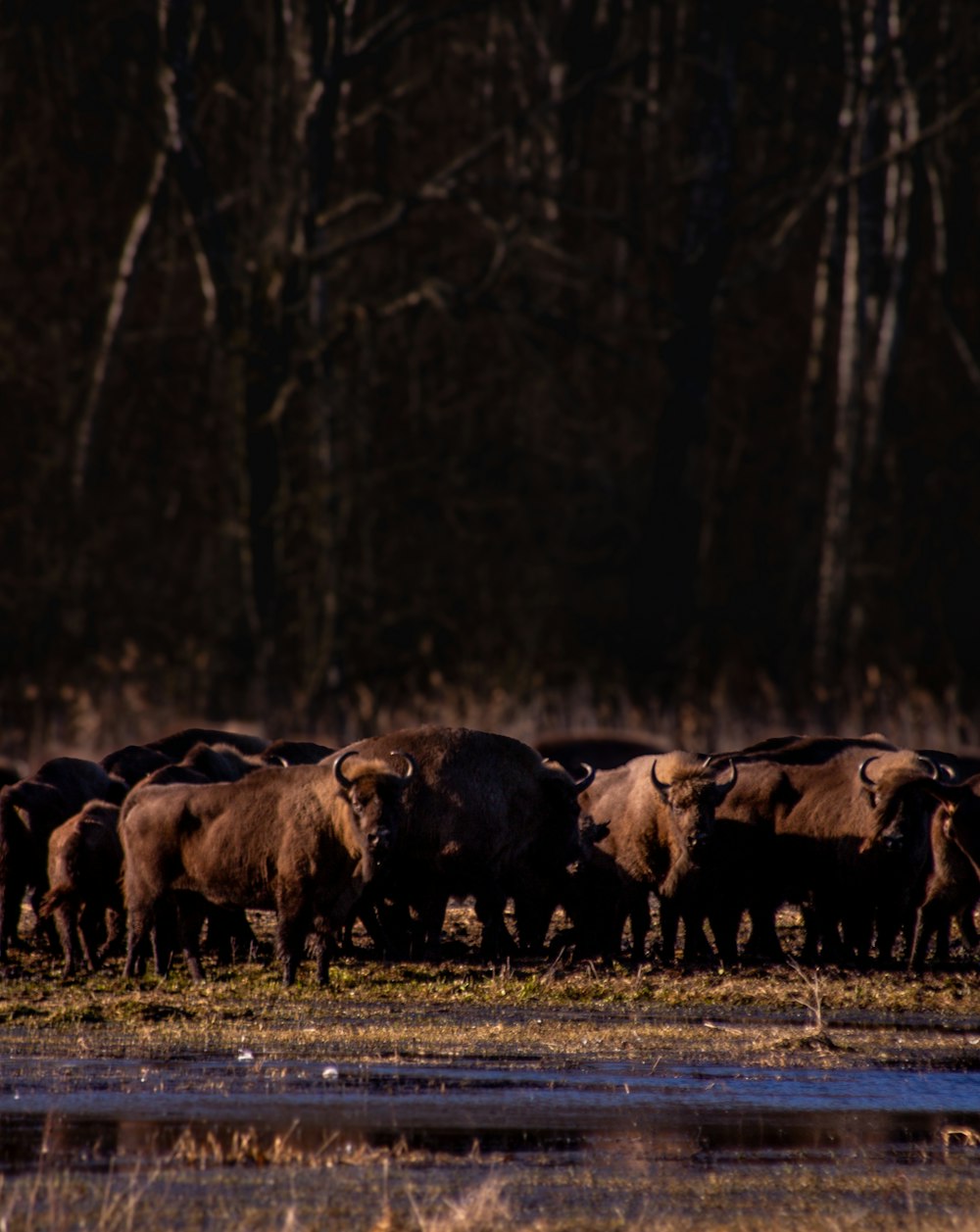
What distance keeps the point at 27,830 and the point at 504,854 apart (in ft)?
10.3

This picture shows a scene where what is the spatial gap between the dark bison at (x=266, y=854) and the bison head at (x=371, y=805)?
0.03 feet

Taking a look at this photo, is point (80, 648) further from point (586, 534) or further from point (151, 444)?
point (586, 534)

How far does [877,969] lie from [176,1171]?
7456 mm

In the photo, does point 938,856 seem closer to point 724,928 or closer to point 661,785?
point 724,928

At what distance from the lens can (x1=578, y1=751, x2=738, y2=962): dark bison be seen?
14.9 metres

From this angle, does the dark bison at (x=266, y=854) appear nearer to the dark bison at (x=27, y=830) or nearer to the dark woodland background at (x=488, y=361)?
the dark bison at (x=27, y=830)

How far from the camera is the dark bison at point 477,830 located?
595 inches

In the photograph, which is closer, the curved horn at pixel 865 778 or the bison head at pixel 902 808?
the bison head at pixel 902 808

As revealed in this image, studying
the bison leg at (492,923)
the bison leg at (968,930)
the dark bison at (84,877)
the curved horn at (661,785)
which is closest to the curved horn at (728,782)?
the curved horn at (661,785)

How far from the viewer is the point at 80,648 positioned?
119 ft

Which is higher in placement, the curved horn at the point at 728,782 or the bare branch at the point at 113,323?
the bare branch at the point at 113,323

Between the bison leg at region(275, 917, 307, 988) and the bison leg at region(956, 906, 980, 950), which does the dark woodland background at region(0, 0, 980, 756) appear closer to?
the bison leg at region(956, 906, 980, 950)

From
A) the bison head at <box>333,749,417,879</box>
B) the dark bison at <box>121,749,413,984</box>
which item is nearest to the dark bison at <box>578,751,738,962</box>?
the dark bison at <box>121,749,413,984</box>

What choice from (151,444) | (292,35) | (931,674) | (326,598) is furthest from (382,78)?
(931,674)
